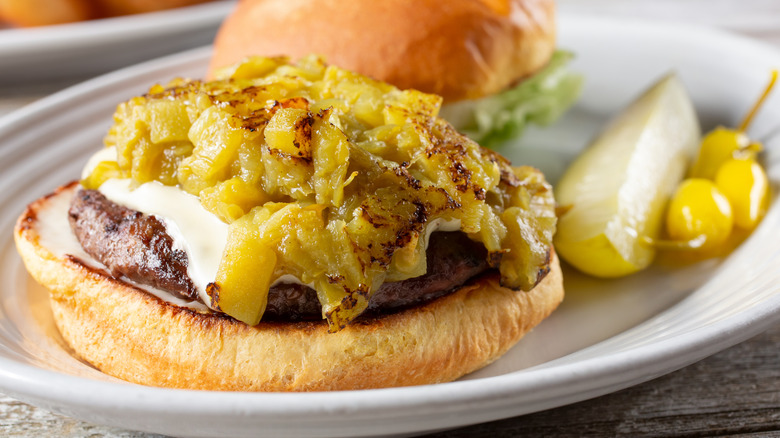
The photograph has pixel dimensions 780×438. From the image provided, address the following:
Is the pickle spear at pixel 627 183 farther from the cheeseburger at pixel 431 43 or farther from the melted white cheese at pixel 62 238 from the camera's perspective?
the melted white cheese at pixel 62 238

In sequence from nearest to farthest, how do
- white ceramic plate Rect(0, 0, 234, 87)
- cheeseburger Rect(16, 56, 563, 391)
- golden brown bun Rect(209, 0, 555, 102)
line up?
1. cheeseburger Rect(16, 56, 563, 391)
2. golden brown bun Rect(209, 0, 555, 102)
3. white ceramic plate Rect(0, 0, 234, 87)

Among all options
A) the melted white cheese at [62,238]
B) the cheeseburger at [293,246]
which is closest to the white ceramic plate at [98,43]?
the melted white cheese at [62,238]

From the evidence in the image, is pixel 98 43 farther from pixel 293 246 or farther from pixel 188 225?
pixel 293 246

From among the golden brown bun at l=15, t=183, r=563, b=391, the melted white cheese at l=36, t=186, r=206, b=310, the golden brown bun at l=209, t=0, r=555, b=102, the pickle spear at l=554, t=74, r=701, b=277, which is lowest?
the pickle spear at l=554, t=74, r=701, b=277

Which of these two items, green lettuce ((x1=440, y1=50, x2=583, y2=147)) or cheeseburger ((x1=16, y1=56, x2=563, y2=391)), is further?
green lettuce ((x1=440, y1=50, x2=583, y2=147))

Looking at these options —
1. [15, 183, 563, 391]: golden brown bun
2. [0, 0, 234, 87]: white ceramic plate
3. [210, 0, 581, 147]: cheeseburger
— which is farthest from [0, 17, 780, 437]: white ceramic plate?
[0, 0, 234, 87]: white ceramic plate

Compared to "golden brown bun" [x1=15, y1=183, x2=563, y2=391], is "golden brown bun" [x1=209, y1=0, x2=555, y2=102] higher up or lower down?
higher up

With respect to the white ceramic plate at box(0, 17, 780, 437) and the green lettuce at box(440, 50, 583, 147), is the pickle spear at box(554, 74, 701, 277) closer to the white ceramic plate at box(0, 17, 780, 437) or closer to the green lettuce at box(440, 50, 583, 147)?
the white ceramic plate at box(0, 17, 780, 437)
